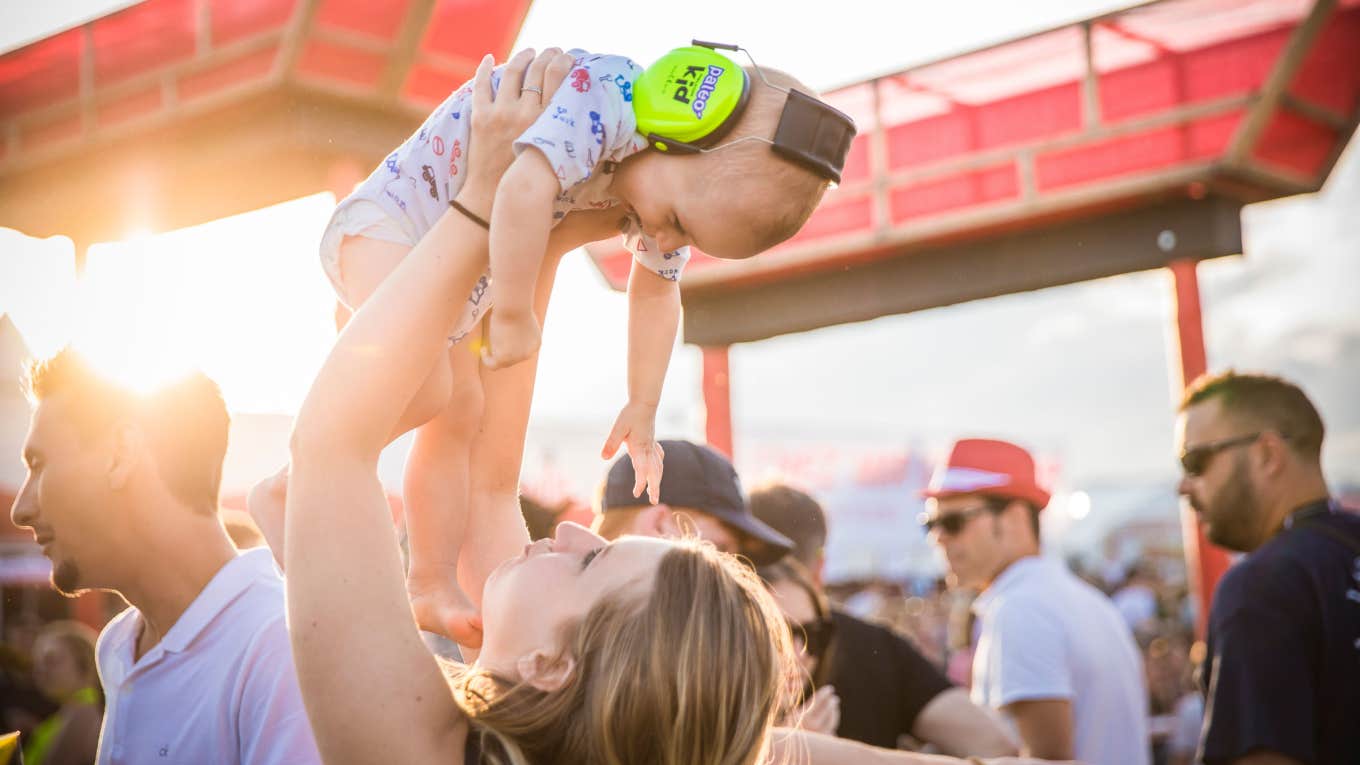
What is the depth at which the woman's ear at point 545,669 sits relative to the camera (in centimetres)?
165

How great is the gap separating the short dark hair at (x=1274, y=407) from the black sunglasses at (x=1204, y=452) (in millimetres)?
55

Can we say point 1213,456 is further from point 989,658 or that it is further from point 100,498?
point 100,498

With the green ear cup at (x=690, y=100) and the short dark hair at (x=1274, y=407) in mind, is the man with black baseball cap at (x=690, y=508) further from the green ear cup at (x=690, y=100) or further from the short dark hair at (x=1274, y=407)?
the short dark hair at (x=1274, y=407)

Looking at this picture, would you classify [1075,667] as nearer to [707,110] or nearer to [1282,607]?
[1282,607]

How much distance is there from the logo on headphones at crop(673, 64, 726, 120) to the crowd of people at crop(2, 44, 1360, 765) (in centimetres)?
10

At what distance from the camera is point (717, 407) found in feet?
22.8

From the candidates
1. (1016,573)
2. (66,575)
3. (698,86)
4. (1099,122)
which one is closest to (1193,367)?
(1099,122)

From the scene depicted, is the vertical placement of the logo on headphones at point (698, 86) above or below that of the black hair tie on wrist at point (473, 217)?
above

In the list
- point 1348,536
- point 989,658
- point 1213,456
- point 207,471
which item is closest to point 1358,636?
point 1348,536

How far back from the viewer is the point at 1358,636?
9.13ft

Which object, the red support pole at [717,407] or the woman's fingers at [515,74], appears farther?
the red support pole at [717,407]

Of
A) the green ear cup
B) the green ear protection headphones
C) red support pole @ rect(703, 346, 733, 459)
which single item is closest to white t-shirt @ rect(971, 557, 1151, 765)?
the green ear protection headphones

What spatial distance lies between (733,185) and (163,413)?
1.52m

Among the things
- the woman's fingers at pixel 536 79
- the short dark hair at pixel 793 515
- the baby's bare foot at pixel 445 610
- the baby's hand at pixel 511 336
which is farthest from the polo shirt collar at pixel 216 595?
the short dark hair at pixel 793 515
